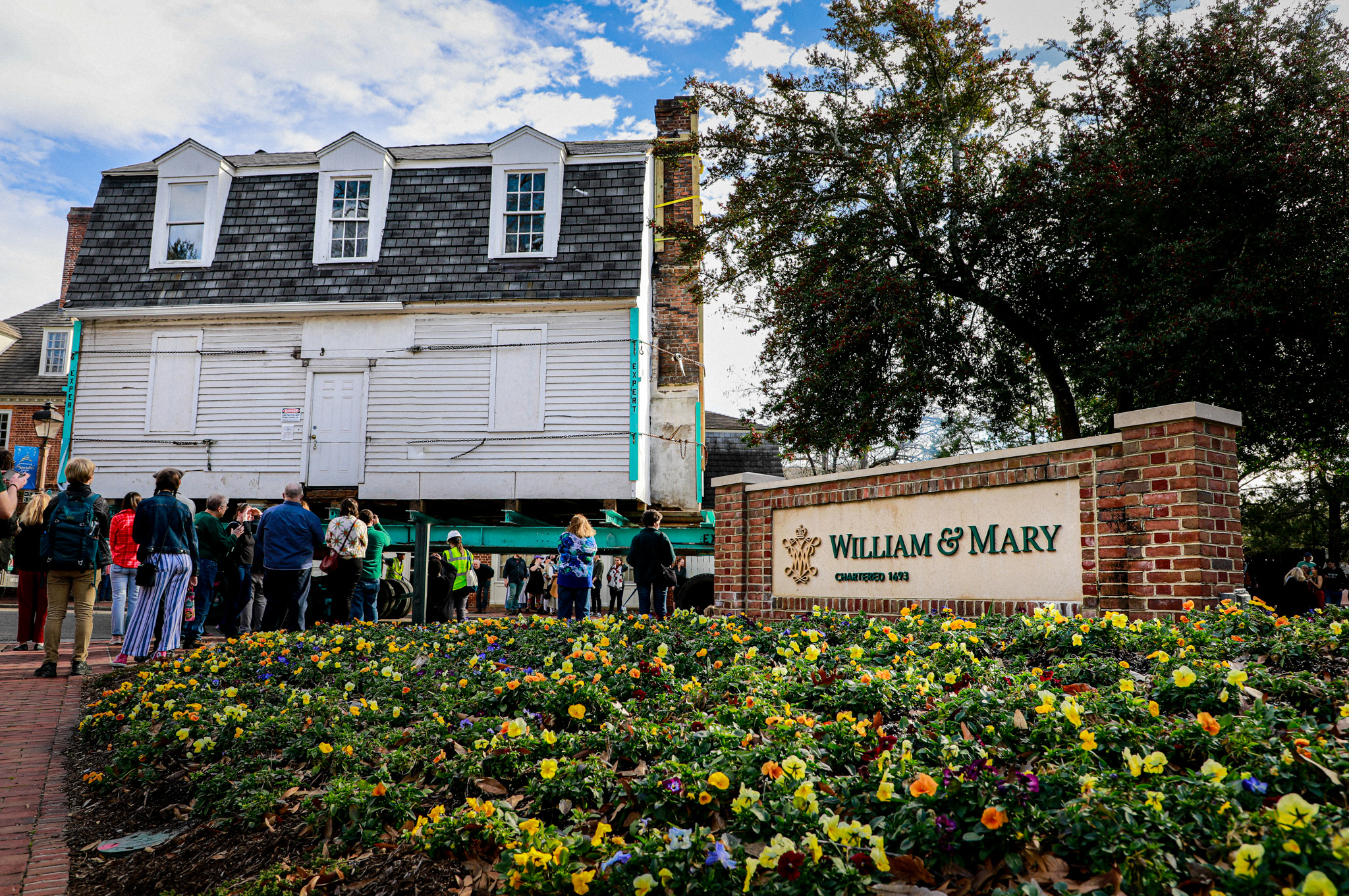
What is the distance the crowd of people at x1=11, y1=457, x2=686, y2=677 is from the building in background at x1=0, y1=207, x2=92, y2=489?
20.9 m

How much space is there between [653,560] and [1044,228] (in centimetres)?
821

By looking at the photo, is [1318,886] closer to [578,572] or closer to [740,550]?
[740,550]

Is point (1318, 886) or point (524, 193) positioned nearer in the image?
point (1318, 886)

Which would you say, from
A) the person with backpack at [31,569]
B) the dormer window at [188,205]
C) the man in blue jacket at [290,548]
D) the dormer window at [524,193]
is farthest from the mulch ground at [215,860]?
the dormer window at [188,205]

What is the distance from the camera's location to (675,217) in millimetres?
17562

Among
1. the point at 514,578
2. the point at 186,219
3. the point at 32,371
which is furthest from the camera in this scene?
the point at 32,371

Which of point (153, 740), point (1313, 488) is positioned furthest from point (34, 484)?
point (1313, 488)

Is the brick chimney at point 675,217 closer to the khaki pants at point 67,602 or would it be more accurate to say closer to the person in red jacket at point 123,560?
the person in red jacket at point 123,560

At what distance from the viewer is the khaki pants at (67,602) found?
710 centimetres

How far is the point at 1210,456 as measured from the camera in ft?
17.3

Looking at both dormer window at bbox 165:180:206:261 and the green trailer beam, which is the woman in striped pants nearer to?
the green trailer beam

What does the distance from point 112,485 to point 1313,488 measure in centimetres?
3166

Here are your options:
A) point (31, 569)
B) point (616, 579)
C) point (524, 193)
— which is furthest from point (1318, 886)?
point (616, 579)

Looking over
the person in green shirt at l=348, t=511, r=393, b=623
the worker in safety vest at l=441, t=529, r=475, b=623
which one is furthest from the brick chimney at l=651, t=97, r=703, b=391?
the person in green shirt at l=348, t=511, r=393, b=623
